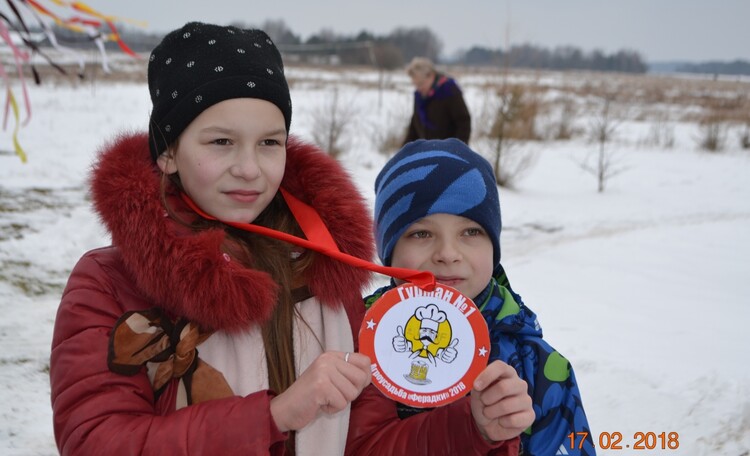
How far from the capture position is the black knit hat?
1.34m

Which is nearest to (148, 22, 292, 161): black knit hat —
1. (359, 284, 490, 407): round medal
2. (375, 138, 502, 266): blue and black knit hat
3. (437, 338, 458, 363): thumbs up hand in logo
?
(375, 138, 502, 266): blue and black knit hat

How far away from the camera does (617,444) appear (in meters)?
2.68

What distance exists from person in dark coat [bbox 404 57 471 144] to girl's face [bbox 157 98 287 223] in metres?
5.35

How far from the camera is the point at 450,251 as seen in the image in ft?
5.46

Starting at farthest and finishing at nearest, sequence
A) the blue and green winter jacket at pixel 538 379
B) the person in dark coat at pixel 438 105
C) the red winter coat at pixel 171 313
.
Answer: the person in dark coat at pixel 438 105
the blue and green winter jacket at pixel 538 379
the red winter coat at pixel 171 313

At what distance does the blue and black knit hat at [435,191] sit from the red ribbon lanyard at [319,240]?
0.28 m

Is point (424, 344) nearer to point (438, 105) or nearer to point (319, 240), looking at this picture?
point (319, 240)

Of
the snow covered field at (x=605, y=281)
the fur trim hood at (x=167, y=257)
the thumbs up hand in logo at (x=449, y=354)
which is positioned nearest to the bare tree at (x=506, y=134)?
the snow covered field at (x=605, y=281)

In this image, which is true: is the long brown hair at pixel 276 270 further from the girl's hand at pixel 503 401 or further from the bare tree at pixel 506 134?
the bare tree at pixel 506 134

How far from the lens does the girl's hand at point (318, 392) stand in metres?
1.15
